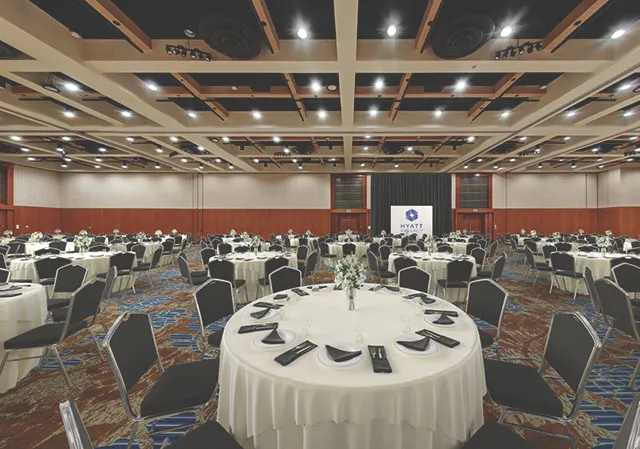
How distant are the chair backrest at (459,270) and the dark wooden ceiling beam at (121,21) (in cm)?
646

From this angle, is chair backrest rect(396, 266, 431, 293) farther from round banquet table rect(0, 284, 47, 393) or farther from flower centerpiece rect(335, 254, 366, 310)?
round banquet table rect(0, 284, 47, 393)

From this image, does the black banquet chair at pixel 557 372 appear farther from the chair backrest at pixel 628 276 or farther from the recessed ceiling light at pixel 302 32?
the recessed ceiling light at pixel 302 32

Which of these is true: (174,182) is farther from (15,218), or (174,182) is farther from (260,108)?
(260,108)

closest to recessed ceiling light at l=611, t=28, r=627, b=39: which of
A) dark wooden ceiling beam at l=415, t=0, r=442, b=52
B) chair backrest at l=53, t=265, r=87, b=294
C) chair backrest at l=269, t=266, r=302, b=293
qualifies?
dark wooden ceiling beam at l=415, t=0, r=442, b=52

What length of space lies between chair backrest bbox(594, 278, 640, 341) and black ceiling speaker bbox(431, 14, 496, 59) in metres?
3.63

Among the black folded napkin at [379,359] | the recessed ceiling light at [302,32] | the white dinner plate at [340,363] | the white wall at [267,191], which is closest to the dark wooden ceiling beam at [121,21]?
the recessed ceiling light at [302,32]

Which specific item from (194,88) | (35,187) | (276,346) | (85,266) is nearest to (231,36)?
(194,88)

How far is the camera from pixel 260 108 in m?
8.91

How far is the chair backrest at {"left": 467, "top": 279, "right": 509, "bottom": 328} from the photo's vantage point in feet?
9.94

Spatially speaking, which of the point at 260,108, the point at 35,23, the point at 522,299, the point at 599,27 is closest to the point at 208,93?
the point at 260,108

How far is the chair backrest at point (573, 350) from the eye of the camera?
74.3 inches

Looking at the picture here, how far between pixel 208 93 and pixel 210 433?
23.2ft

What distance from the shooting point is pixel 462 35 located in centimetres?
444

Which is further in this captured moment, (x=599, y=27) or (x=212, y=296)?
(x=599, y=27)
